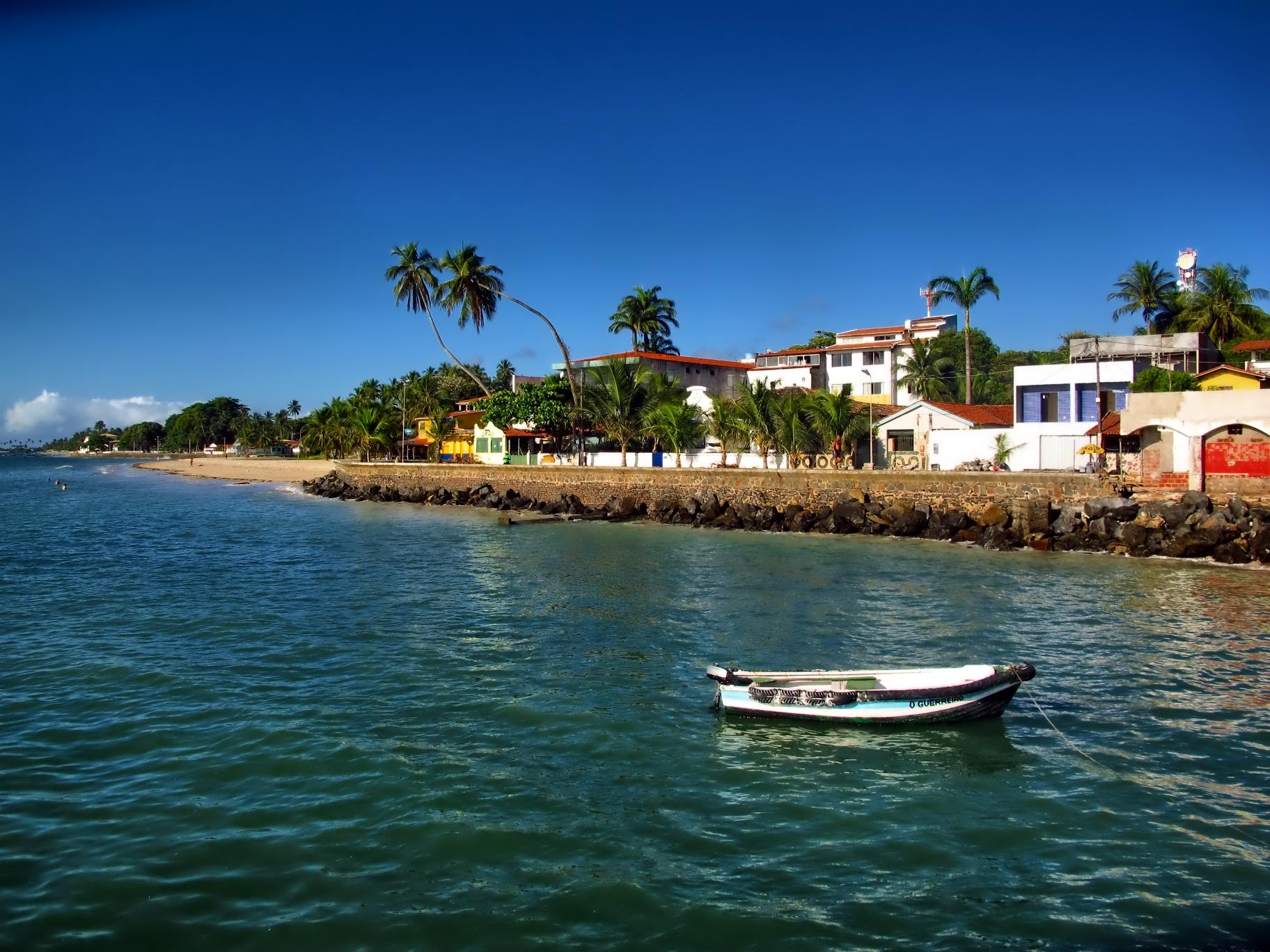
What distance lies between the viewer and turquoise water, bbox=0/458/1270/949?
750 centimetres

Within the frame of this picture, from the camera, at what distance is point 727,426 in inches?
1951

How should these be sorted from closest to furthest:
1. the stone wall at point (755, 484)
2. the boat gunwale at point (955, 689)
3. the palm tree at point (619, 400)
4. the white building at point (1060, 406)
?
the boat gunwale at point (955, 689)
the stone wall at point (755, 484)
the white building at point (1060, 406)
the palm tree at point (619, 400)

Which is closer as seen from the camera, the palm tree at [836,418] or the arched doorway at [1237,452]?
the arched doorway at [1237,452]

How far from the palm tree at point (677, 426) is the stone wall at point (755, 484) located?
392 centimetres

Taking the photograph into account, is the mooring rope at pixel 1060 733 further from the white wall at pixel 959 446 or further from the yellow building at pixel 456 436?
the yellow building at pixel 456 436

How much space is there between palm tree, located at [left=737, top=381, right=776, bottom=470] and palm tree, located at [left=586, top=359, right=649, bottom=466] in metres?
8.88

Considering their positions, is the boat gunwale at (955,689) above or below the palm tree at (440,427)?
below

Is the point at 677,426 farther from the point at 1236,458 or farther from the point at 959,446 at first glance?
the point at 1236,458

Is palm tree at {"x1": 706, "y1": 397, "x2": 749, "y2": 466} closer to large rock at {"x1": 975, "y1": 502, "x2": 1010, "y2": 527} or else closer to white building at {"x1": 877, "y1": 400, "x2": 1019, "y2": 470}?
white building at {"x1": 877, "y1": 400, "x2": 1019, "y2": 470}

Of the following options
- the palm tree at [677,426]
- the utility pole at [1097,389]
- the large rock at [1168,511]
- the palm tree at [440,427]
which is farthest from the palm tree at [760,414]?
the palm tree at [440,427]

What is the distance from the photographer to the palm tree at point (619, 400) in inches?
2162

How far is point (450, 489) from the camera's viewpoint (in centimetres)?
5644

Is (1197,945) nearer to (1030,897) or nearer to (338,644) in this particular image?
(1030,897)

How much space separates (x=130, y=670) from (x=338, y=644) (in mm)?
3544
